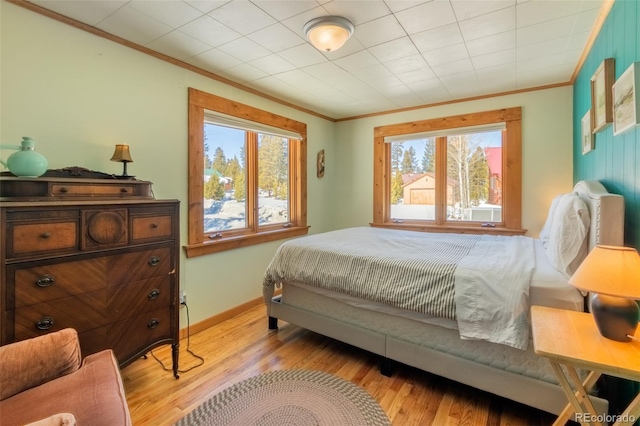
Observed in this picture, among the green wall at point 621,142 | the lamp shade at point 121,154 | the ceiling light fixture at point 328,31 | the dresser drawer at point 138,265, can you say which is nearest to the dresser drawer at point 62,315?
the dresser drawer at point 138,265

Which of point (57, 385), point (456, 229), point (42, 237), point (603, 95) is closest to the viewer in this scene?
point (57, 385)

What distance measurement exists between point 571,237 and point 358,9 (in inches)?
72.5

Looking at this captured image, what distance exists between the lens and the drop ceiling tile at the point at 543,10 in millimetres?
1819

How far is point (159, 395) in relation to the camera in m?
1.86

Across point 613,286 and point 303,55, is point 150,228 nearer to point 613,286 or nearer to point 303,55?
point 303,55

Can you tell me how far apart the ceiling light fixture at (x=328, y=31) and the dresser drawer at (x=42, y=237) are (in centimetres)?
185

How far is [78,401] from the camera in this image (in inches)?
42.9

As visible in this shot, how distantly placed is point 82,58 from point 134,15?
504 millimetres

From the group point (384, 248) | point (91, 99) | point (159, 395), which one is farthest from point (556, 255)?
point (91, 99)

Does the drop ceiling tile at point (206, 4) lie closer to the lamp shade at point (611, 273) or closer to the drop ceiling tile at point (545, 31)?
the drop ceiling tile at point (545, 31)

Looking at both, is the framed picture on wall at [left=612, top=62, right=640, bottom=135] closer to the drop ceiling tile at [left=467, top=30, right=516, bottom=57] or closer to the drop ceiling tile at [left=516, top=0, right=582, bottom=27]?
the drop ceiling tile at [left=516, top=0, right=582, bottom=27]

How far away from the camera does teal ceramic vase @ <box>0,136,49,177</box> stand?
1.50 metres

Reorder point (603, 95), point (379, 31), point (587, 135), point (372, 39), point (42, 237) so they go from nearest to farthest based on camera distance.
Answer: point (42, 237), point (603, 95), point (379, 31), point (372, 39), point (587, 135)

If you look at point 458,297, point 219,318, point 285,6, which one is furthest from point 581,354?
point 219,318
